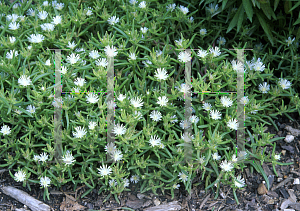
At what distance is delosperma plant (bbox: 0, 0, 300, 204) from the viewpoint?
2652mm

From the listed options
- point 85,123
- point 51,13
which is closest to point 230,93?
point 85,123

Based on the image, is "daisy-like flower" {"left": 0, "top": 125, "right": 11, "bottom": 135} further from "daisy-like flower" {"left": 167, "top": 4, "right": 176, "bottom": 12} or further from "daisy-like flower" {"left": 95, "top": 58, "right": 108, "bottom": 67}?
"daisy-like flower" {"left": 167, "top": 4, "right": 176, "bottom": 12}

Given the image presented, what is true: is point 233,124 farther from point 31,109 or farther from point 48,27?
point 48,27

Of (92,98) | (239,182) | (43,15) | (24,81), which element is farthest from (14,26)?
(239,182)

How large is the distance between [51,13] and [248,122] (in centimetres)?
240

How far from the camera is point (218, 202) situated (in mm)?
2762

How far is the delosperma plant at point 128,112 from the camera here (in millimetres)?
2652

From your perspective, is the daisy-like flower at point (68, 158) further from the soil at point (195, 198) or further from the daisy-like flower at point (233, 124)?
the daisy-like flower at point (233, 124)

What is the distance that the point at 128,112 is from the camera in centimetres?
273

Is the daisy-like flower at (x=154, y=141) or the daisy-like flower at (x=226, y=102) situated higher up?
the daisy-like flower at (x=226, y=102)

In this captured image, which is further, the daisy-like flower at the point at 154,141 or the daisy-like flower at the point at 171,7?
the daisy-like flower at the point at 171,7

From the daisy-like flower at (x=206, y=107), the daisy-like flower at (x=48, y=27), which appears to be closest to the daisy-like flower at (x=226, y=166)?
the daisy-like flower at (x=206, y=107)

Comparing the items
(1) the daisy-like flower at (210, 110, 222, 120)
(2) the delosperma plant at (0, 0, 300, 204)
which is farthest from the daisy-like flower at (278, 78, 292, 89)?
(1) the daisy-like flower at (210, 110, 222, 120)

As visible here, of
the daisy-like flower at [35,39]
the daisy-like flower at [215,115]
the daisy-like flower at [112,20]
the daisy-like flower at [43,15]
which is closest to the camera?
the daisy-like flower at [215,115]
